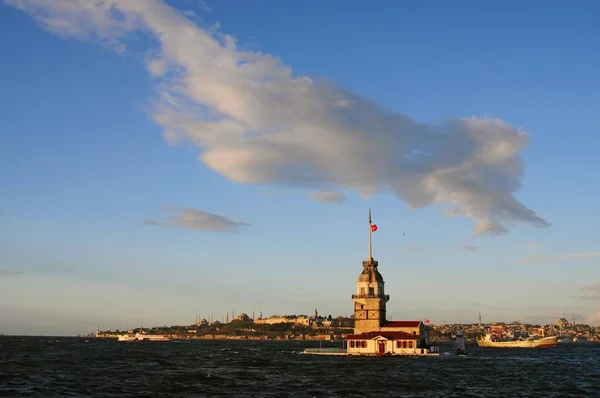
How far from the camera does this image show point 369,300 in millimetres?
132375

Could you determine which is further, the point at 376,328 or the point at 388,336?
the point at 376,328

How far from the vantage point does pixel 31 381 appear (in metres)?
79.9

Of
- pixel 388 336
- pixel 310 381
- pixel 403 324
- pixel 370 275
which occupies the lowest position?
pixel 310 381

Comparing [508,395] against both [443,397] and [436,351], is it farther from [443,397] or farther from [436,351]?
[436,351]

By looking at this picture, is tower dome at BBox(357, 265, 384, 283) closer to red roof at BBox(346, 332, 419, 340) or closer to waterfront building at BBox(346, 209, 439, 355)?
waterfront building at BBox(346, 209, 439, 355)

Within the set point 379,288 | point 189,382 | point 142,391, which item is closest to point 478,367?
point 379,288

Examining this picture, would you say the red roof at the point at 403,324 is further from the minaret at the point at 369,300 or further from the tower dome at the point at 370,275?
the tower dome at the point at 370,275

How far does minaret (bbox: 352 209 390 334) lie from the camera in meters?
131

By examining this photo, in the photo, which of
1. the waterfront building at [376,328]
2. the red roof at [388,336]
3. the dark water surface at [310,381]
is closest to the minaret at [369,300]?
the waterfront building at [376,328]

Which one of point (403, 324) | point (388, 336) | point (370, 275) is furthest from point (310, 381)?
point (370, 275)

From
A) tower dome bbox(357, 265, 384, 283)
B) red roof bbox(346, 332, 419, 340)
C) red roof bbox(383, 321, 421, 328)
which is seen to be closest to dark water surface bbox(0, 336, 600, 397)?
red roof bbox(346, 332, 419, 340)

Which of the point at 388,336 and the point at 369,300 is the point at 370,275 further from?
the point at 388,336

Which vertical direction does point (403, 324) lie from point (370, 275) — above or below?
below

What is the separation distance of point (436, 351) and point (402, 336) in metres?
11.9
